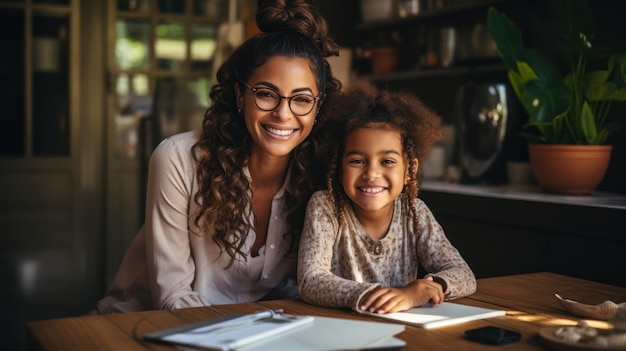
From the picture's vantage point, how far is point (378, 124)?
161 centimetres

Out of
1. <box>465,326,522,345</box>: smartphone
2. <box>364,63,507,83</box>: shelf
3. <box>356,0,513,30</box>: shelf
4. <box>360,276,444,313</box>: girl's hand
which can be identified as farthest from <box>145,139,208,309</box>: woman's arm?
<box>356,0,513,30</box>: shelf

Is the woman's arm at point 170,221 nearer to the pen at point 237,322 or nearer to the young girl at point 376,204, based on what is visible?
the young girl at point 376,204

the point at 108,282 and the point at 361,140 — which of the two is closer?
the point at 361,140

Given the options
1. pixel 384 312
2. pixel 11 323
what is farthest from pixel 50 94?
pixel 384 312

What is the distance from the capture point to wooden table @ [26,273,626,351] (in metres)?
1.06

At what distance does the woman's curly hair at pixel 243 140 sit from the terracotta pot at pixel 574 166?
99cm

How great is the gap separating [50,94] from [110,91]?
388 mm

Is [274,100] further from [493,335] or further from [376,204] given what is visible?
[493,335]

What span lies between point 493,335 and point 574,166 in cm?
152

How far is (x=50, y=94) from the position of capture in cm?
473

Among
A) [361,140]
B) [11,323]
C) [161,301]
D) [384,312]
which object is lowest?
[11,323]

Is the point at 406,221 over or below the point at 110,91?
below

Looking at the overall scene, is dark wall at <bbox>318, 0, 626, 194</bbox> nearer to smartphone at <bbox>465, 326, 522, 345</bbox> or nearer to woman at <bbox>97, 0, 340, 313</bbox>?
woman at <bbox>97, 0, 340, 313</bbox>

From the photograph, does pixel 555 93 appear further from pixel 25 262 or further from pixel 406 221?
pixel 25 262
